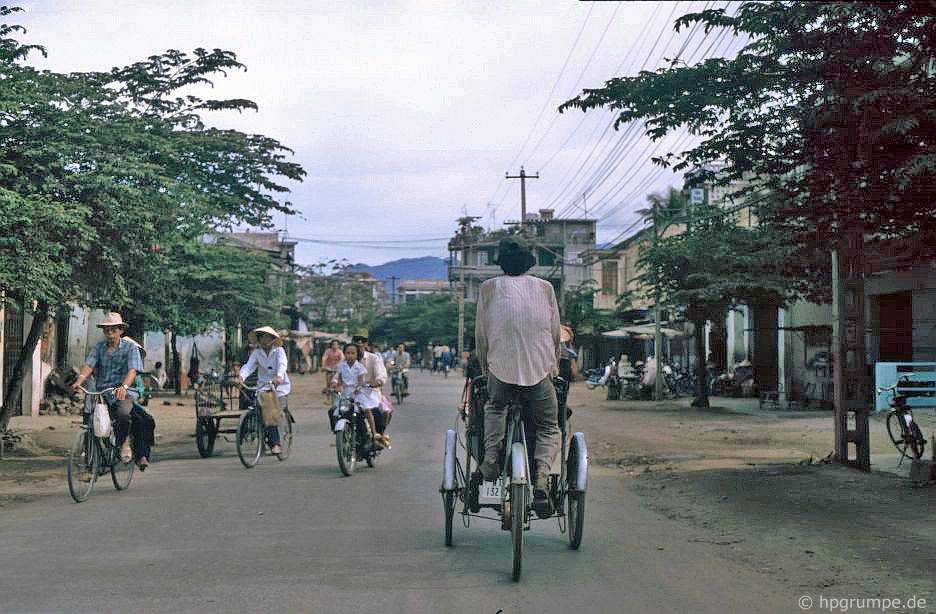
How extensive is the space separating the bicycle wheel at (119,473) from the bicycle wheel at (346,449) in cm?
242

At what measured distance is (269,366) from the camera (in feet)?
46.8

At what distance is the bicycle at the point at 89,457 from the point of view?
1058 cm

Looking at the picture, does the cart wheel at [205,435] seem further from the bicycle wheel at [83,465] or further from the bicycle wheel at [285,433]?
the bicycle wheel at [83,465]

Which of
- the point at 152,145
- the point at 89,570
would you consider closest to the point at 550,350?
the point at 89,570

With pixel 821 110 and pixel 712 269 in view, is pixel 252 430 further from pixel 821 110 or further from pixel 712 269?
pixel 712 269

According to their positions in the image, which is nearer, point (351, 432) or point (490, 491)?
point (490, 491)

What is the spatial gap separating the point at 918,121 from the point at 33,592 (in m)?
8.17

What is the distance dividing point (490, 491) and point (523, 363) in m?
0.95

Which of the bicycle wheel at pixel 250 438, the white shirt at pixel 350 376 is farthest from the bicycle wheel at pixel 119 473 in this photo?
the white shirt at pixel 350 376

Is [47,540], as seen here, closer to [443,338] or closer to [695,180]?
[695,180]

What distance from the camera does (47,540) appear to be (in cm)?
821

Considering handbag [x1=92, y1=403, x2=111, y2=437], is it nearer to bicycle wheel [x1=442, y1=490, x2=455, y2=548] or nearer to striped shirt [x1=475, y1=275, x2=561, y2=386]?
bicycle wheel [x1=442, y1=490, x2=455, y2=548]

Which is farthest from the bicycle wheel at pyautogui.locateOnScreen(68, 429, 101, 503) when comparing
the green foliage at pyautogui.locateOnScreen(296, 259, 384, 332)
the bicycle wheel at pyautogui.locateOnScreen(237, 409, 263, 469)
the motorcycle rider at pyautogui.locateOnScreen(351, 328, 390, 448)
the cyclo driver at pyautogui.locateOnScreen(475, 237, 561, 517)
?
the green foliage at pyautogui.locateOnScreen(296, 259, 384, 332)

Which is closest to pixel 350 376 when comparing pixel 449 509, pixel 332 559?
pixel 449 509
